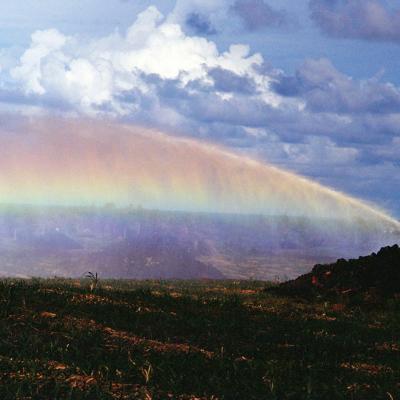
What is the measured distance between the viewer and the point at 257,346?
12.5 metres

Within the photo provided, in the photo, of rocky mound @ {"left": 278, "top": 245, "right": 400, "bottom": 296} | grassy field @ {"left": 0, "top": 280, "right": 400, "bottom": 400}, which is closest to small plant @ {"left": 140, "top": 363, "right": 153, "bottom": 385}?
grassy field @ {"left": 0, "top": 280, "right": 400, "bottom": 400}

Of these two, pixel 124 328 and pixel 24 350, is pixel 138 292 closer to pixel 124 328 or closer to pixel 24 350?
pixel 124 328

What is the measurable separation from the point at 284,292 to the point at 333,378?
13073 mm

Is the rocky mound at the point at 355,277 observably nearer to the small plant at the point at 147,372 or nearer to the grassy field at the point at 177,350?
the grassy field at the point at 177,350

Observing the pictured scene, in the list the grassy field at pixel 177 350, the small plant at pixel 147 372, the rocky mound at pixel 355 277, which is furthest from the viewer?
the rocky mound at pixel 355 277

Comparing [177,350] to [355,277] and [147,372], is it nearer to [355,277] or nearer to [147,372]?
[147,372]

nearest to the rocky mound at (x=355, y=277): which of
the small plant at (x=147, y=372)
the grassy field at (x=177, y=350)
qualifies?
the grassy field at (x=177, y=350)

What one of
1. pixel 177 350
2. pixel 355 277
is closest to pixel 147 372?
pixel 177 350

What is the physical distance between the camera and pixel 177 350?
11.3 metres

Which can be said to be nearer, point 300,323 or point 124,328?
point 124,328

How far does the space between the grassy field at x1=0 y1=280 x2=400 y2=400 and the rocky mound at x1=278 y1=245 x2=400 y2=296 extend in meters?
5.75

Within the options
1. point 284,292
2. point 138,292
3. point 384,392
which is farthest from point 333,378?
point 284,292

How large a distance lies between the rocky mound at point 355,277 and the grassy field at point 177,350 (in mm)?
5745

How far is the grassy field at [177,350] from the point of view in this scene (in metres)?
9.44
